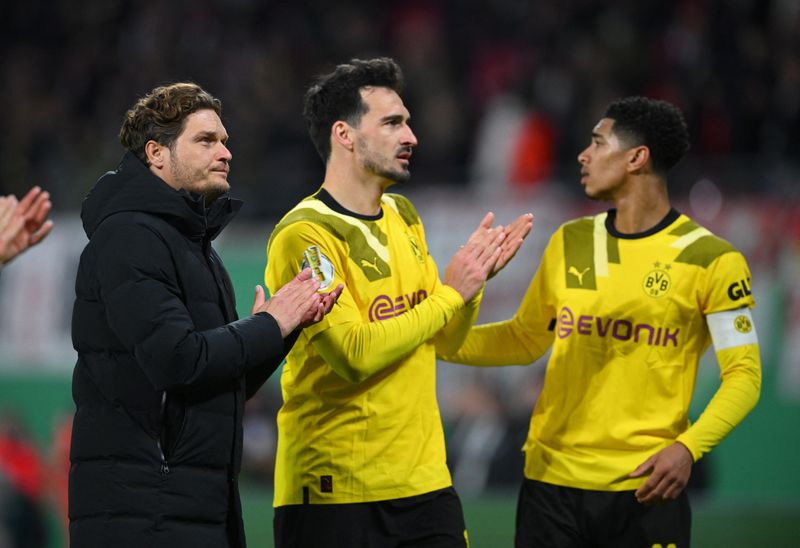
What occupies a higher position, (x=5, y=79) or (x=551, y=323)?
(x=5, y=79)

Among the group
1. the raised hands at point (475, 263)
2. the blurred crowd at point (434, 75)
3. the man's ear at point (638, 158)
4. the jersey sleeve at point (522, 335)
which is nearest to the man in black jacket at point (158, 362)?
the raised hands at point (475, 263)

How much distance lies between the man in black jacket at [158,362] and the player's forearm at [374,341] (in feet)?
1.09

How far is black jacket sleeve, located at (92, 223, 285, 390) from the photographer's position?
354 centimetres

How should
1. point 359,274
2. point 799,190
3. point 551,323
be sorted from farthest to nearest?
point 799,190 < point 551,323 < point 359,274

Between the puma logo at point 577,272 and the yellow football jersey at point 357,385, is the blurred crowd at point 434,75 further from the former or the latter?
the yellow football jersey at point 357,385

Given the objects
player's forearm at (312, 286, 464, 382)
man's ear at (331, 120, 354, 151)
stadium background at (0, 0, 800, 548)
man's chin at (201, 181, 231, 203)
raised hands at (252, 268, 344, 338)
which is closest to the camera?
raised hands at (252, 268, 344, 338)

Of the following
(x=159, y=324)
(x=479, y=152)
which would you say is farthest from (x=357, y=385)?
(x=479, y=152)

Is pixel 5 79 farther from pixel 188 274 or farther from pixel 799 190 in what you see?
pixel 188 274

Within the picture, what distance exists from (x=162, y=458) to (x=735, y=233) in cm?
529

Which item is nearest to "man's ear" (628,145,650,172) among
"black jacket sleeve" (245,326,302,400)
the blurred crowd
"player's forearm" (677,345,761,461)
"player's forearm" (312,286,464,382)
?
"player's forearm" (677,345,761,461)

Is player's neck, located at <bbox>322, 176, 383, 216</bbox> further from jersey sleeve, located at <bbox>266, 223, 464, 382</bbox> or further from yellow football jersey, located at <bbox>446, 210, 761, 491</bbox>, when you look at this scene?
yellow football jersey, located at <bbox>446, 210, 761, 491</bbox>

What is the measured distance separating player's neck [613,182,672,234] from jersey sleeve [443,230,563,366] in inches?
12.1

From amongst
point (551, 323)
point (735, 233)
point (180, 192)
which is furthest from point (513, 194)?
point (180, 192)

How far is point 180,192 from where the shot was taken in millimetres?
3824
